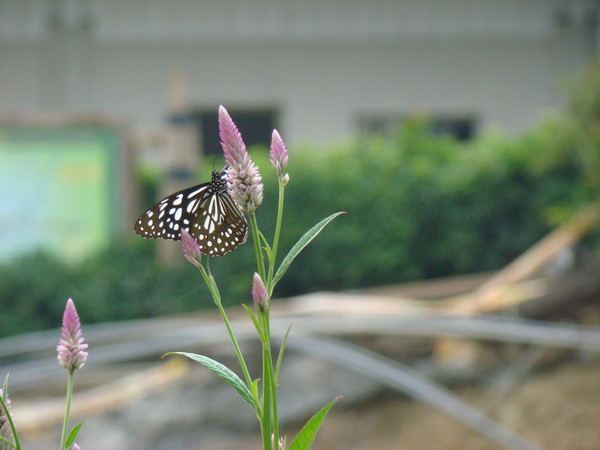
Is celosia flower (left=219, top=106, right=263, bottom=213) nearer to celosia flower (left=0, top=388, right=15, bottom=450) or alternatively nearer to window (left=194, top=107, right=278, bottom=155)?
celosia flower (left=0, top=388, right=15, bottom=450)

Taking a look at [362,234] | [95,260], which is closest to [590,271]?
[362,234]

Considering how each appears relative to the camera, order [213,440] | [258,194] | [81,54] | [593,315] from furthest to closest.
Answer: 1. [81,54]
2. [593,315]
3. [213,440]
4. [258,194]

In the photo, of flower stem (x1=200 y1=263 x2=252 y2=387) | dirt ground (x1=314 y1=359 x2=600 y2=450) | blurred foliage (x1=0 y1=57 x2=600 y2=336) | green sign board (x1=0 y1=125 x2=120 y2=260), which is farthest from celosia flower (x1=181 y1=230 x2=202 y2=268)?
green sign board (x1=0 y1=125 x2=120 y2=260)

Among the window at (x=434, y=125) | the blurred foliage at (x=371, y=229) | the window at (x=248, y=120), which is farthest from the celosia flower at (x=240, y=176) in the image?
the window at (x=434, y=125)

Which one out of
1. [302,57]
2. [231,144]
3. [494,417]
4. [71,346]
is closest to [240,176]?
[231,144]

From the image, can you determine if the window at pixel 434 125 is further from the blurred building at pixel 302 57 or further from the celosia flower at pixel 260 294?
the celosia flower at pixel 260 294

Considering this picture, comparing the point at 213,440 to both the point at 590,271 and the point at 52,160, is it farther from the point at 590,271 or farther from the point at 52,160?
the point at 52,160
